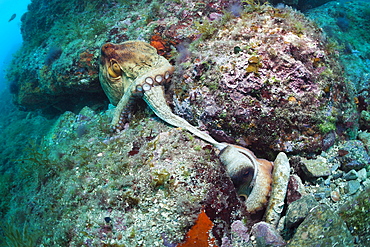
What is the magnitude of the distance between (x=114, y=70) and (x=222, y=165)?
3.47 m

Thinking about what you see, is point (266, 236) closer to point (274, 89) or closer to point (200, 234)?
point (200, 234)

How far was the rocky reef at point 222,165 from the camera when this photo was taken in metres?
2.60

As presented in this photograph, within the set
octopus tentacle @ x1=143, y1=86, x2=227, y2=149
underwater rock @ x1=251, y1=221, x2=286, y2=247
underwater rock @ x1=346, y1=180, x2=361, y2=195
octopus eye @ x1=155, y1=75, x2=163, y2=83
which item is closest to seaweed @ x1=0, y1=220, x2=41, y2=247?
octopus tentacle @ x1=143, y1=86, x2=227, y2=149

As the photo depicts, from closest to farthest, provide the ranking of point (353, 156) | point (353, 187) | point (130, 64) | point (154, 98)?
point (353, 187) < point (353, 156) < point (154, 98) < point (130, 64)

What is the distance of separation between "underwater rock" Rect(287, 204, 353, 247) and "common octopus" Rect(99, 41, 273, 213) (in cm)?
75

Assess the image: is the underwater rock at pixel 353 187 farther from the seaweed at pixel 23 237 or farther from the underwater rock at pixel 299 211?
the seaweed at pixel 23 237

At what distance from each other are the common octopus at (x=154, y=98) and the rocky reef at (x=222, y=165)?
133 millimetres

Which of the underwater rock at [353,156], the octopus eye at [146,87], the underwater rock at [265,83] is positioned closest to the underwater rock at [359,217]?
the underwater rock at [353,156]

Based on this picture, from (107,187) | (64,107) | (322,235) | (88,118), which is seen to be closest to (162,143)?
(107,187)

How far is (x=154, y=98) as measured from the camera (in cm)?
420

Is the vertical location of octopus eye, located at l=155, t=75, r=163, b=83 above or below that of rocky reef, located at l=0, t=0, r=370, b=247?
above

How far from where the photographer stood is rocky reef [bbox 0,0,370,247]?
2602 mm

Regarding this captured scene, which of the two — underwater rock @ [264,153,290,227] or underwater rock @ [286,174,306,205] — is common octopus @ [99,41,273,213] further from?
underwater rock @ [286,174,306,205]

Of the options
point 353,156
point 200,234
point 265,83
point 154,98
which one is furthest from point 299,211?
point 154,98
